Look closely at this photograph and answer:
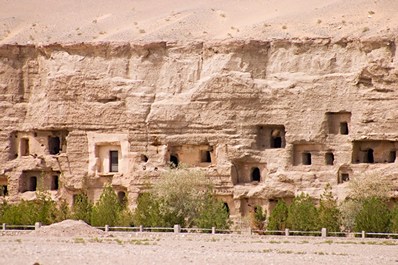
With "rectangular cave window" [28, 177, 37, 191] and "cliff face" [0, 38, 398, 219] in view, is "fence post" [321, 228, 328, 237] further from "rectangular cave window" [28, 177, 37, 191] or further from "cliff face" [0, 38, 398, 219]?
"rectangular cave window" [28, 177, 37, 191]

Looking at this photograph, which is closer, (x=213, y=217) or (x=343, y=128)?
(x=213, y=217)

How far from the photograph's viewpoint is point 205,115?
67.2 metres

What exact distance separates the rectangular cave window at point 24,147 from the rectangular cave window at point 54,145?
1.23m

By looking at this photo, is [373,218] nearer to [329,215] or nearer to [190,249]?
[329,215]

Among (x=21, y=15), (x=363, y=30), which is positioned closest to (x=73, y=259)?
(x=363, y=30)

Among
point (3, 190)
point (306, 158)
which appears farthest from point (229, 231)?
point (3, 190)

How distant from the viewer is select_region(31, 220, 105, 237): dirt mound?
57.0 meters

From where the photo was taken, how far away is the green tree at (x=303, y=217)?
2360 inches

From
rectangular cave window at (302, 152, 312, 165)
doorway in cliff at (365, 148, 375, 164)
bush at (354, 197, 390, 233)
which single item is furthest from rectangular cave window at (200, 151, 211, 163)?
bush at (354, 197, 390, 233)

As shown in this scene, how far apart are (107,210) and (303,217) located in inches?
378

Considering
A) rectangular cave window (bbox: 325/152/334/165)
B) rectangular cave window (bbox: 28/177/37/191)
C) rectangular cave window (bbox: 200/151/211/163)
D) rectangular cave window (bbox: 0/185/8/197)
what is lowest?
rectangular cave window (bbox: 0/185/8/197)

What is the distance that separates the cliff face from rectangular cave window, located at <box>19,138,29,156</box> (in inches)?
2.9

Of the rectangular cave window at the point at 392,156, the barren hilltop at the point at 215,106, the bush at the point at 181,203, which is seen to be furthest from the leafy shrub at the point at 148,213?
the rectangular cave window at the point at 392,156

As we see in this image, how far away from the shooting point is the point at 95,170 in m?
69.4
